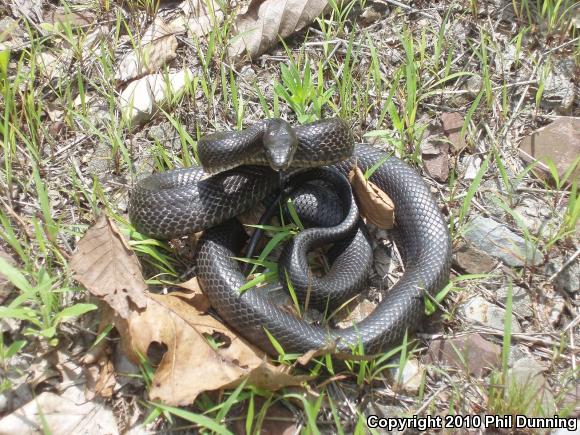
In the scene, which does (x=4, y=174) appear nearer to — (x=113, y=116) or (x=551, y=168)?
(x=113, y=116)

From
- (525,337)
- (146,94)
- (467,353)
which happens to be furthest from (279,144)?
(525,337)

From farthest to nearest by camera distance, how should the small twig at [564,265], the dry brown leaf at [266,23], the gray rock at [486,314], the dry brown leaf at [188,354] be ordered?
1. the dry brown leaf at [266,23]
2. the small twig at [564,265]
3. the gray rock at [486,314]
4. the dry brown leaf at [188,354]

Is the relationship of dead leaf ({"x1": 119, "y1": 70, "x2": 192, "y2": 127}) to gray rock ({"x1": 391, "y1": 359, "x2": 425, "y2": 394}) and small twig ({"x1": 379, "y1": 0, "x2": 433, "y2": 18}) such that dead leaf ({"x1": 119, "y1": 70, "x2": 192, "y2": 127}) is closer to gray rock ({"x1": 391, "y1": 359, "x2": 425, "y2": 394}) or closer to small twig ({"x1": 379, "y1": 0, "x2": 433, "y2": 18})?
small twig ({"x1": 379, "y1": 0, "x2": 433, "y2": 18})

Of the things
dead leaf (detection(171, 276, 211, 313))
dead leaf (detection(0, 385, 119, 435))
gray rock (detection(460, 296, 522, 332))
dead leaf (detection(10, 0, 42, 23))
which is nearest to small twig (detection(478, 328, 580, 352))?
gray rock (detection(460, 296, 522, 332))

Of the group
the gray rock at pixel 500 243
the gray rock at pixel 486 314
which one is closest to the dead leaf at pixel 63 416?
the gray rock at pixel 486 314

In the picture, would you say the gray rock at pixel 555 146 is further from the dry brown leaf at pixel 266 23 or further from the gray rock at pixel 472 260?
the dry brown leaf at pixel 266 23

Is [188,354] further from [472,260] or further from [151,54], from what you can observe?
[151,54]
